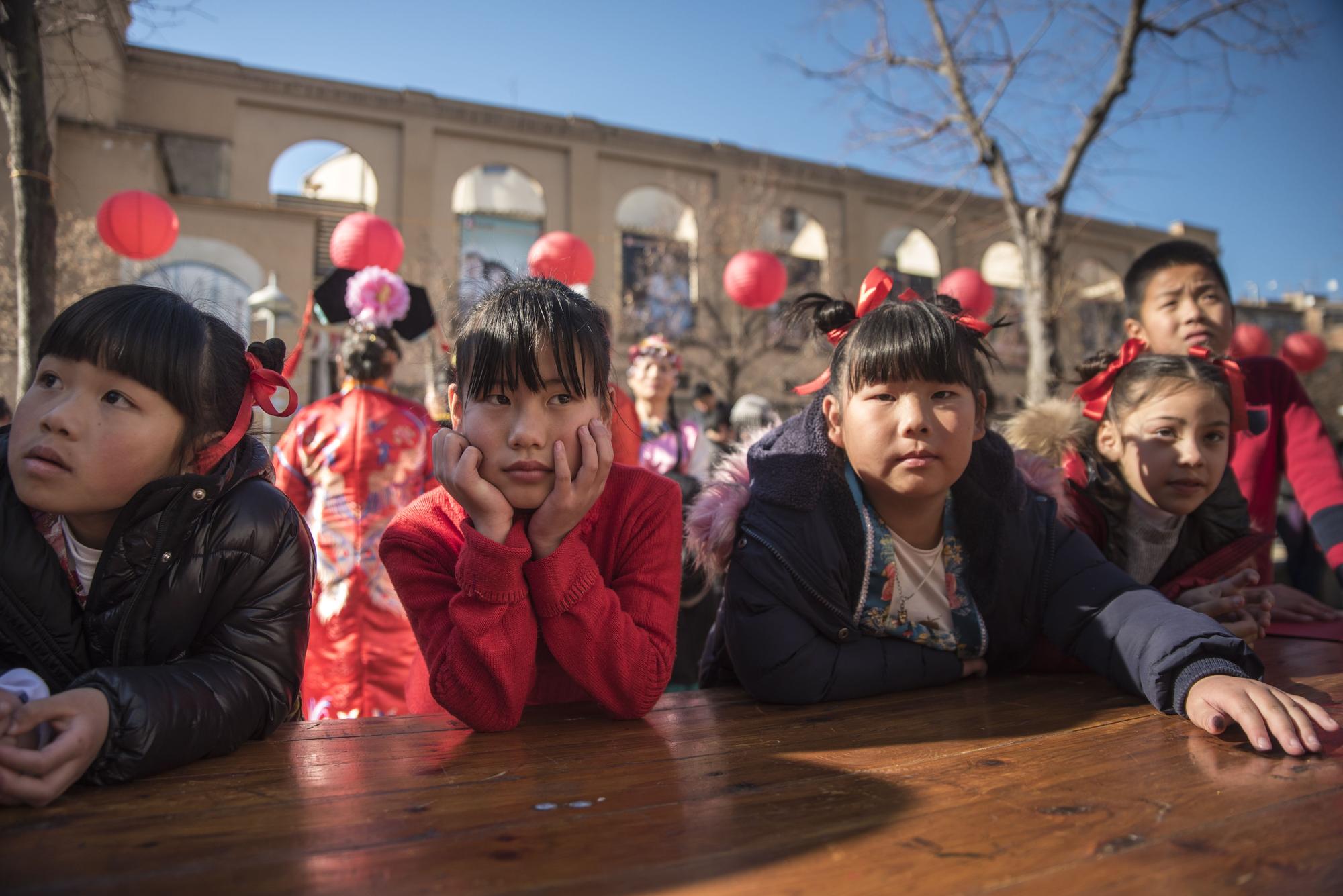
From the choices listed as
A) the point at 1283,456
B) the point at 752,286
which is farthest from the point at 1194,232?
the point at 1283,456

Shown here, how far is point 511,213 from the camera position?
19.2m

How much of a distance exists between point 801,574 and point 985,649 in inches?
21.8

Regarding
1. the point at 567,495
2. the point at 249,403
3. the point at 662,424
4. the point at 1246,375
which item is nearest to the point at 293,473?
the point at 249,403

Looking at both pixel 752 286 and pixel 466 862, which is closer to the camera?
pixel 466 862

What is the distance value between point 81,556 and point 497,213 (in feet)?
61.2

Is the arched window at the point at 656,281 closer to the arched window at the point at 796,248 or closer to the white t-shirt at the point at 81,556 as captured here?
the arched window at the point at 796,248

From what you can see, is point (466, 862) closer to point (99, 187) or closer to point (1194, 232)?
point (99, 187)

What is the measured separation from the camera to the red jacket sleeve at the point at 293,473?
334 centimetres

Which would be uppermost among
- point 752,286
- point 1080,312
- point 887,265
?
point 887,265

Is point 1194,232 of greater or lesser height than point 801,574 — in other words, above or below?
above

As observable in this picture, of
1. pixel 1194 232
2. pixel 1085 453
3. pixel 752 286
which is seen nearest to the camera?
pixel 1085 453

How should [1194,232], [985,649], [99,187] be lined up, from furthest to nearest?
[1194,232], [99,187], [985,649]

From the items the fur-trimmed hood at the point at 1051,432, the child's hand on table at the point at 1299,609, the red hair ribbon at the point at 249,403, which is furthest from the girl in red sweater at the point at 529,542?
the child's hand on table at the point at 1299,609

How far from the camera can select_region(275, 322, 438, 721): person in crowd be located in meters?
3.17
